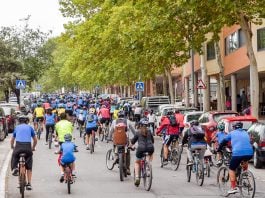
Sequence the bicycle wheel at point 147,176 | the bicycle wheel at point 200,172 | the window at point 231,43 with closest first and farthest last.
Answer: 1. the bicycle wheel at point 147,176
2. the bicycle wheel at point 200,172
3. the window at point 231,43

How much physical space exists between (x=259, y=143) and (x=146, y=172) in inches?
215

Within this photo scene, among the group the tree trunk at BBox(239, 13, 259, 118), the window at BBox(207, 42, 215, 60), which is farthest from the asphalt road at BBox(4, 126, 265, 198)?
the window at BBox(207, 42, 215, 60)

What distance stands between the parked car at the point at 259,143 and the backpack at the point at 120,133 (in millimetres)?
4381

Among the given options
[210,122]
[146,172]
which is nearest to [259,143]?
[210,122]

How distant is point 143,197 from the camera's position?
43.3 feet

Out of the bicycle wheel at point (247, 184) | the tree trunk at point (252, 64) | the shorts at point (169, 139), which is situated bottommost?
the bicycle wheel at point (247, 184)

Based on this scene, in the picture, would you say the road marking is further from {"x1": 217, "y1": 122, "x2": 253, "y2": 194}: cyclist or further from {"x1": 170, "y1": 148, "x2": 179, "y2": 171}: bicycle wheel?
{"x1": 170, "y1": 148, "x2": 179, "y2": 171}: bicycle wheel

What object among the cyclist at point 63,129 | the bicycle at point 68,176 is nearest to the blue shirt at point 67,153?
the bicycle at point 68,176

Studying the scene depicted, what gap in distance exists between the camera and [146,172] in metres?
14.4

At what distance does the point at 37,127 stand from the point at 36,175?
1346cm

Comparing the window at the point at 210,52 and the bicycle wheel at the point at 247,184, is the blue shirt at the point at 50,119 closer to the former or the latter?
the bicycle wheel at the point at 247,184

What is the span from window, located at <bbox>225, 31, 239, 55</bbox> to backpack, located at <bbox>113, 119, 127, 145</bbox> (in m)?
26.6

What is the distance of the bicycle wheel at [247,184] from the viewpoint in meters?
12.1

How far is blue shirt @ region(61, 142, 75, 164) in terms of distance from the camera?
13898 millimetres
